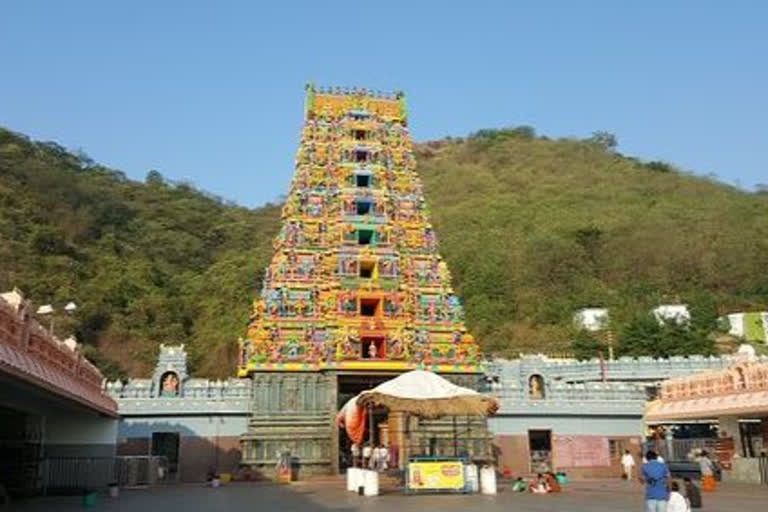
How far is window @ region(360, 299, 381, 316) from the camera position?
29.7 meters

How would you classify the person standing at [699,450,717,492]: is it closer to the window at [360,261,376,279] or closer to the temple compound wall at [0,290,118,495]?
the window at [360,261,376,279]

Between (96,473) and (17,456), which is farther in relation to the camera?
(96,473)

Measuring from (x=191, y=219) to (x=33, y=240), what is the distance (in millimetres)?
21665

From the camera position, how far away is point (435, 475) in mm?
18109

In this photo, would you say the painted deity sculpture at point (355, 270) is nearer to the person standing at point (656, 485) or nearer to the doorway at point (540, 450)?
the doorway at point (540, 450)

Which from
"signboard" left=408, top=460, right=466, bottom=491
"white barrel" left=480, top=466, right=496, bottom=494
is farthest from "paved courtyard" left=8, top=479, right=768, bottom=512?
"signboard" left=408, top=460, right=466, bottom=491

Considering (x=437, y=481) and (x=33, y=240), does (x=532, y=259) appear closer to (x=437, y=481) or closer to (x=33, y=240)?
(x=33, y=240)

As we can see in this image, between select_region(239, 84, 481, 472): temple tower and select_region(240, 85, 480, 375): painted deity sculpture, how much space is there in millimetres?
46

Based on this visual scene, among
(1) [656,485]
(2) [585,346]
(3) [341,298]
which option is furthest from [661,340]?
(1) [656,485]

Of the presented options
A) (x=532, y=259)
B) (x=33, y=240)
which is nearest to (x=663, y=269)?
(x=532, y=259)

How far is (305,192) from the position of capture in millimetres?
32094

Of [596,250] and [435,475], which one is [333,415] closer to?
[435,475]

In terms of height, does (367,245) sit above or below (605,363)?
above

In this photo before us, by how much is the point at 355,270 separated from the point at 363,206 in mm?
3644
